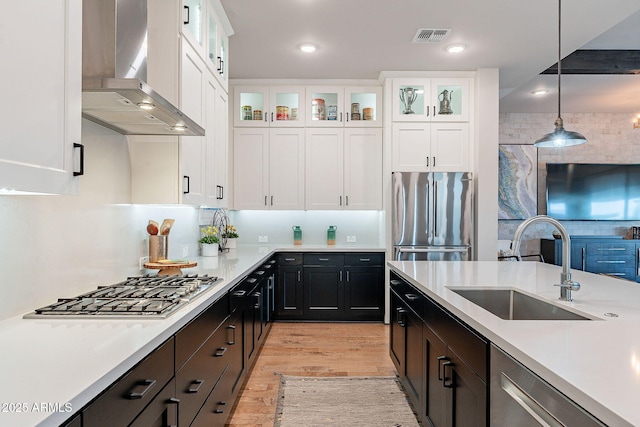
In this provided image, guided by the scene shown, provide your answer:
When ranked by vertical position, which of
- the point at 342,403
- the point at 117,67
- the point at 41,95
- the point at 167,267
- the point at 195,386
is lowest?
the point at 342,403

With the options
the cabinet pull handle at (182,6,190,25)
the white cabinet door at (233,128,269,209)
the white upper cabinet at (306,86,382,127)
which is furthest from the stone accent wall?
the cabinet pull handle at (182,6,190,25)

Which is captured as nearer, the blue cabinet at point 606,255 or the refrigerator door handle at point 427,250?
the refrigerator door handle at point 427,250

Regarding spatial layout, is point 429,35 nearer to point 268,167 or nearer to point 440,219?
point 440,219

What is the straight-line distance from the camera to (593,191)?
6465 mm

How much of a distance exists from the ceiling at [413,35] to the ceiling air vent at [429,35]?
0.07m

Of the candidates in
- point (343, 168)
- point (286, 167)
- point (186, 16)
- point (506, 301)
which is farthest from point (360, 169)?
point (506, 301)

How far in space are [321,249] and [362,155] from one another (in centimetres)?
124

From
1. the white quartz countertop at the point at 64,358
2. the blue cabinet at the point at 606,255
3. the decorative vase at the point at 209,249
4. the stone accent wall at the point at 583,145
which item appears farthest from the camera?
the stone accent wall at the point at 583,145

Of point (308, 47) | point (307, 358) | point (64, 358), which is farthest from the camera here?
point (308, 47)

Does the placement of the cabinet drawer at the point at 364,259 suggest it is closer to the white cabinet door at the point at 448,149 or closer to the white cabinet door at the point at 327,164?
the white cabinet door at the point at 327,164

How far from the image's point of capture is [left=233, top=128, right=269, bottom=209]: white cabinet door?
4.94m

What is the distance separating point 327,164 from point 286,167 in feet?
1.64

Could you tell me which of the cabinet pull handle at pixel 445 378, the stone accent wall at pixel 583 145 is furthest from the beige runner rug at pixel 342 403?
the stone accent wall at pixel 583 145

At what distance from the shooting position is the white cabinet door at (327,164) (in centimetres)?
494
